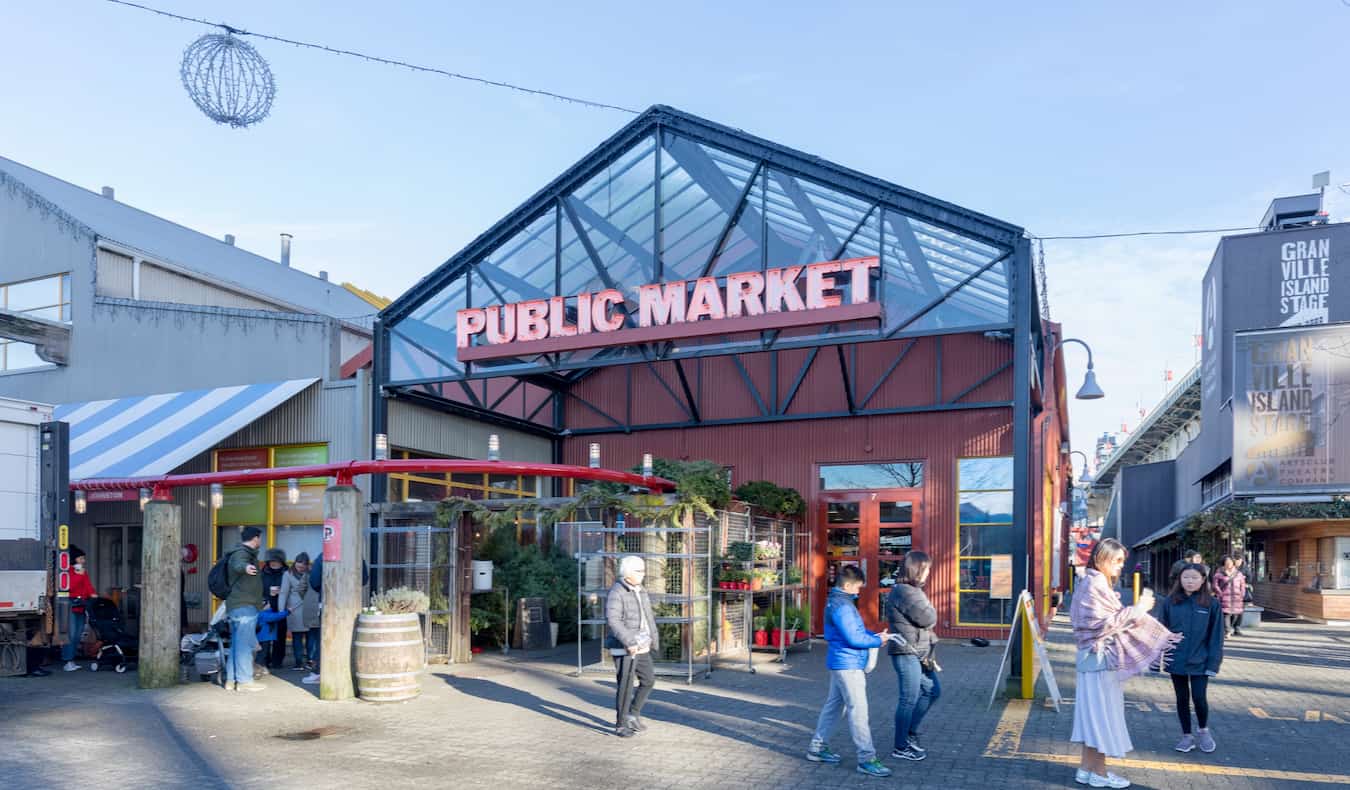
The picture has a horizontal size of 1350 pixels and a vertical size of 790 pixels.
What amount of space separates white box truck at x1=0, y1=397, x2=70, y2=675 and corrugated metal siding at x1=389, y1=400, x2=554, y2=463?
6037 mm

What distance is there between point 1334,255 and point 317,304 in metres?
28.2

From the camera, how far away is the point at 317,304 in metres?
27.3

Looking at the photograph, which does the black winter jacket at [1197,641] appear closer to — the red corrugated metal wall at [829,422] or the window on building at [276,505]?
the red corrugated metal wall at [829,422]

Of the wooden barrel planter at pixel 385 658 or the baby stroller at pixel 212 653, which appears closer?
the wooden barrel planter at pixel 385 658

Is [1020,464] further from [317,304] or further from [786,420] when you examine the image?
[317,304]

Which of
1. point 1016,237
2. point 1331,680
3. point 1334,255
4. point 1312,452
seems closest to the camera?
point 1331,680

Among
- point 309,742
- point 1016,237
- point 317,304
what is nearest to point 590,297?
point 1016,237

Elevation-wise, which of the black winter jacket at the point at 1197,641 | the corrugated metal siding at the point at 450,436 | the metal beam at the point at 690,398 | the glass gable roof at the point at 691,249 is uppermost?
the glass gable roof at the point at 691,249

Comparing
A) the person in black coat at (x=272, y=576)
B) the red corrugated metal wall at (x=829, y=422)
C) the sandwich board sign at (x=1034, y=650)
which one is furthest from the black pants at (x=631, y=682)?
the red corrugated metal wall at (x=829, y=422)

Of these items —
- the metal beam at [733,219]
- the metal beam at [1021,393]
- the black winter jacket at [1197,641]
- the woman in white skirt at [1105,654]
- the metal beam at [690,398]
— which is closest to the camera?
the woman in white skirt at [1105,654]

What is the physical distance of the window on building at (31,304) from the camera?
68.8 ft

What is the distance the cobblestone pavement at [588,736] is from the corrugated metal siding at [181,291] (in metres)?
10.5

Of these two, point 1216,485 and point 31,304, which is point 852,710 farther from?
point 1216,485

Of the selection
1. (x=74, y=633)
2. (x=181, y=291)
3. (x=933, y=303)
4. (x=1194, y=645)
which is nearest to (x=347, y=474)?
(x=74, y=633)
